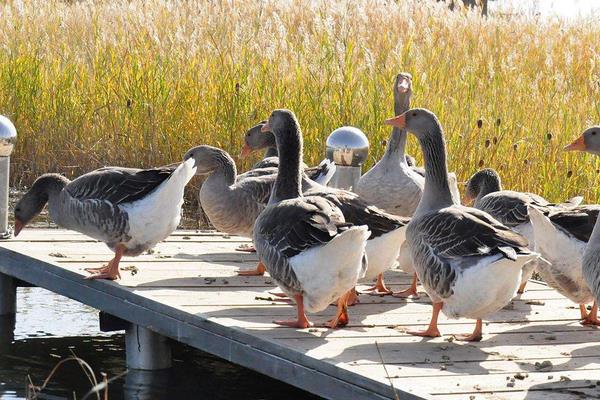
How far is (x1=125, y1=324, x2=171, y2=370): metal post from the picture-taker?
6926mm

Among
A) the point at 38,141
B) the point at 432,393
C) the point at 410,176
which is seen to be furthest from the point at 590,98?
the point at 432,393

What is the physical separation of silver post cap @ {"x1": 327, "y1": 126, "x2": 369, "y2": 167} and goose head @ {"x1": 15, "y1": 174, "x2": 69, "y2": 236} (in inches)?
80.9

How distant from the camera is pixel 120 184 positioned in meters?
7.15

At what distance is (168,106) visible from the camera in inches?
461

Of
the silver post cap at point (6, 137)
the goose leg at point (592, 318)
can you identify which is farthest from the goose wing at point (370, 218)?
the silver post cap at point (6, 137)

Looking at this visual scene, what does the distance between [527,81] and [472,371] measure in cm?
780

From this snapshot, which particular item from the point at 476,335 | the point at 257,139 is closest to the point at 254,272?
the point at 476,335

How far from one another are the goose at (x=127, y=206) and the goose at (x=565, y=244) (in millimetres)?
2188

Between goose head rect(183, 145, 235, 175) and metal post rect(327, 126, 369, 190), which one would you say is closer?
goose head rect(183, 145, 235, 175)

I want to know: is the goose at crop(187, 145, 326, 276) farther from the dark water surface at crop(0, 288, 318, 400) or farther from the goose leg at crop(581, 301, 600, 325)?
the goose leg at crop(581, 301, 600, 325)

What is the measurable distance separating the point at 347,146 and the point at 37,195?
2314 mm

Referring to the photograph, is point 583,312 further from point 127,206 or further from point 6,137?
point 6,137

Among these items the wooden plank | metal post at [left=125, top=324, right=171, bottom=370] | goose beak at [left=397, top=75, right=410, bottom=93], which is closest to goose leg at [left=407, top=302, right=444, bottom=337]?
the wooden plank

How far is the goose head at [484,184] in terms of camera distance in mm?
8289
